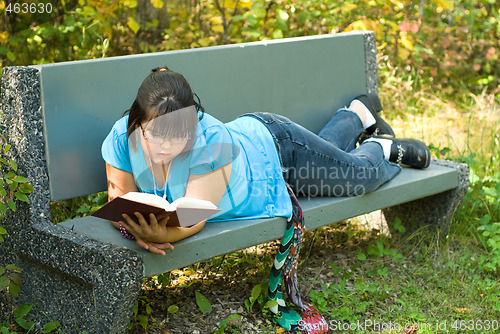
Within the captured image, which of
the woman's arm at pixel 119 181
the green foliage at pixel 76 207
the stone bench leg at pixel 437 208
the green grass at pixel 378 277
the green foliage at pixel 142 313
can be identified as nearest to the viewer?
the woman's arm at pixel 119 181

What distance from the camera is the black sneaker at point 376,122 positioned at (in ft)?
11.5

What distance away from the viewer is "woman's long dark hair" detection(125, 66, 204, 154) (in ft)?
7.21

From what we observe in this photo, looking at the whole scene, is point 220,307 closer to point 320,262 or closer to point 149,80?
point 320,262

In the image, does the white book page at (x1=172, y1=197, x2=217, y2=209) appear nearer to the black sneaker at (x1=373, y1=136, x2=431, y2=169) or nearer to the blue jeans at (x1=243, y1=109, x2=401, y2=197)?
the blue jeans at (x1=243, y1=109, x2=401, y2=197)

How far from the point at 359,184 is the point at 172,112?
1101 mm

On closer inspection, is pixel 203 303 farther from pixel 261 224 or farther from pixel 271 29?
pixel 271 29

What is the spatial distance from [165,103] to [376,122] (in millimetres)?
1678

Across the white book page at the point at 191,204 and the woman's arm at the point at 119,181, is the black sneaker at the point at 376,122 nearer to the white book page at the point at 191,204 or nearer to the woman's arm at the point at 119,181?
the woman's arm at the point at 119,181

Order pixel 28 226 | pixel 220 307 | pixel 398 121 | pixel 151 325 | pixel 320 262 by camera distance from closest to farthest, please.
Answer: pixel 28 226 < pixel 151 325 < pixel 220 307 < pixel 320 262 < pixel 398 121

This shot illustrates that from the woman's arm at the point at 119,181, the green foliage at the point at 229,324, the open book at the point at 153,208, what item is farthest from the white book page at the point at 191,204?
the green foliage at the point at 229,324

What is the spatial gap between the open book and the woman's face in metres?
0.28

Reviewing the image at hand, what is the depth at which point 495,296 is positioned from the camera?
9.80 ft

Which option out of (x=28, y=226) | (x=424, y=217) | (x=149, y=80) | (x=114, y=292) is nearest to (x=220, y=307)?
(x=114, y=292)

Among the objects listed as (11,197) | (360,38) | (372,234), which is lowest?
(372,234)
